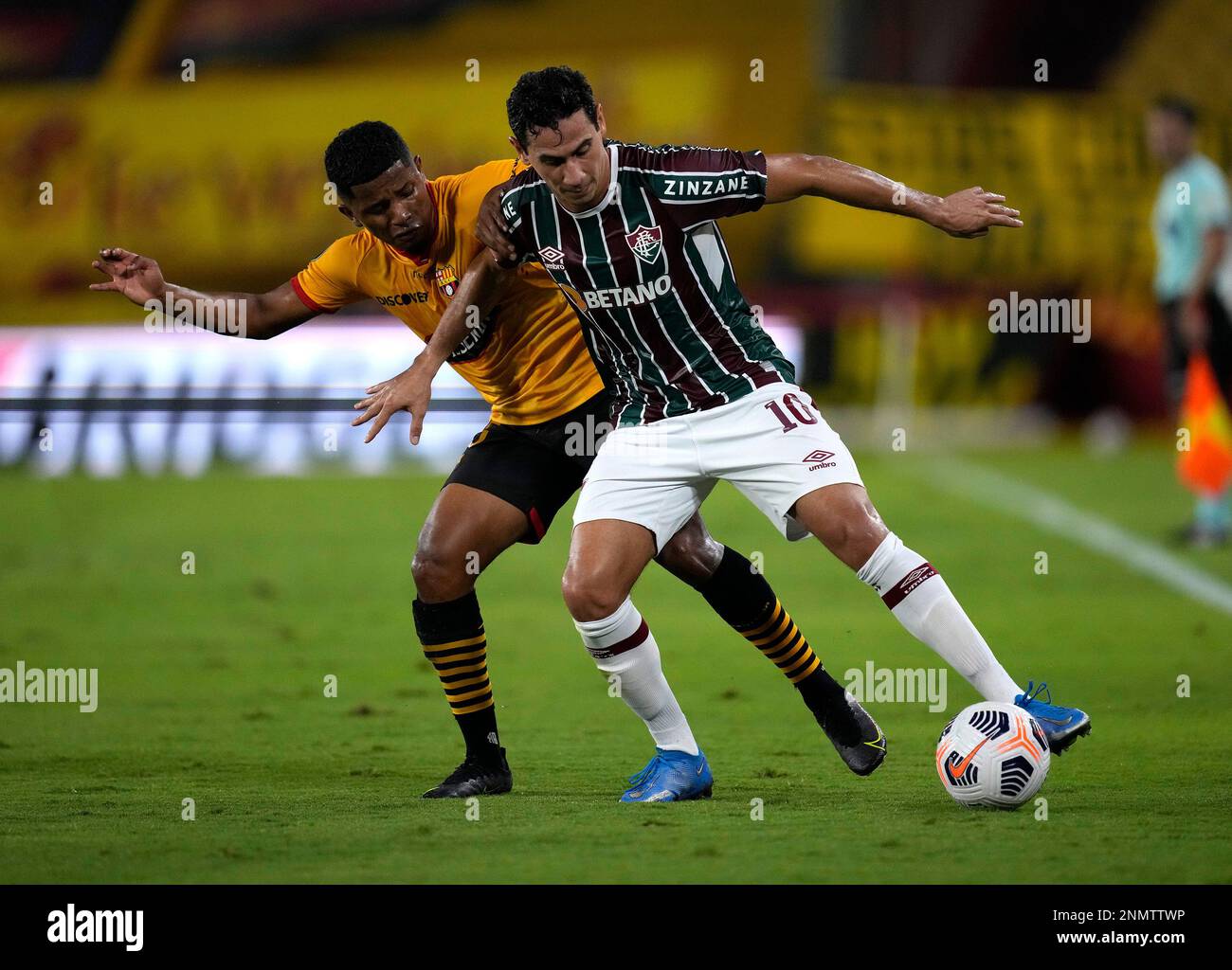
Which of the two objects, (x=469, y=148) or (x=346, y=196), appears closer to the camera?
(x=346, y=196)

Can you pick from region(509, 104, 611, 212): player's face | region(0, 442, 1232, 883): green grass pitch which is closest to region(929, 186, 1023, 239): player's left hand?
region(509, 104, 611, 212): player's face

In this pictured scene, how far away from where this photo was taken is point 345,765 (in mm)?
5520

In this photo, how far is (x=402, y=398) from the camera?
15.8ft

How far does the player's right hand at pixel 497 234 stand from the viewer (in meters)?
4.93

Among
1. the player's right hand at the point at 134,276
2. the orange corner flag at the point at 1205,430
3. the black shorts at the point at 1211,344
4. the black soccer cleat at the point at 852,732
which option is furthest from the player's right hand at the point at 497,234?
the black shorts at the point at 1211,344

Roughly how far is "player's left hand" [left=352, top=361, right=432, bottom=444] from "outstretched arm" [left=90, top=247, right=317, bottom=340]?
29.6 inches

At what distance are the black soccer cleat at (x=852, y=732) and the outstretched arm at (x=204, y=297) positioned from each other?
203cm

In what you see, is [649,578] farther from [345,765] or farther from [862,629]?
[345,765]

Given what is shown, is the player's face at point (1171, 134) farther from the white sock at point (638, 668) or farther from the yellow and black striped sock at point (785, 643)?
the white sock at point (638, 668)

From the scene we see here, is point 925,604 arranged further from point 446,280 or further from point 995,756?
point 446,280

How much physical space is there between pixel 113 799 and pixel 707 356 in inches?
83.9

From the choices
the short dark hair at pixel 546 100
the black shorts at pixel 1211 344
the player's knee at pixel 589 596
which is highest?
the black shorts at pixel 1211 344

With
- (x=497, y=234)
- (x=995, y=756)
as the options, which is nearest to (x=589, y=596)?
(x=497, y=234)

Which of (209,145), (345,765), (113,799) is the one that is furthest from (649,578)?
(209,145)
